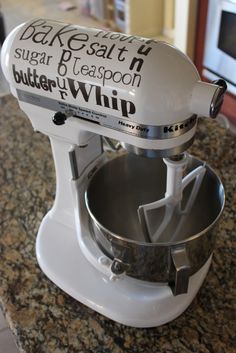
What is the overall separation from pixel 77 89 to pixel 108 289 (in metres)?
0.32

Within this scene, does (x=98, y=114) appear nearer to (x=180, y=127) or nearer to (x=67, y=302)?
(x=180, y=127)

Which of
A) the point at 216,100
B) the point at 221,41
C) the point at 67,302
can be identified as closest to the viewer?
the point at 216,100

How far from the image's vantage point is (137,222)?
0.76m

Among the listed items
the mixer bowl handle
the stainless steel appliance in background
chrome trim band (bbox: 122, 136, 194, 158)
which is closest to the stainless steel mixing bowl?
the mixer bowl handle

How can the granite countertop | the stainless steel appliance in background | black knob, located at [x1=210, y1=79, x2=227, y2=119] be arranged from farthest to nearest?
1. the stainless steel appliance in background
2. the granite countertop
3. black knob, located at [x1=210, y1=79, x2=227, y2=119]

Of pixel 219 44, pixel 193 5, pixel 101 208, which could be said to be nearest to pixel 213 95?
pixel 101 208

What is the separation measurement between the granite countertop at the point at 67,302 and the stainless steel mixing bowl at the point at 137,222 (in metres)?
0.06

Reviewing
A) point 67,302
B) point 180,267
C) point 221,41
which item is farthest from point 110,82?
point 221,41

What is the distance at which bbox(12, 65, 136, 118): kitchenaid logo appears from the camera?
19.2 inches

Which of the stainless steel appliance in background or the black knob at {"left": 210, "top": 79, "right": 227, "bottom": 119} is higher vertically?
the black knob at {"left": 210, "top": 79, "right": 227, "bottom": 119}

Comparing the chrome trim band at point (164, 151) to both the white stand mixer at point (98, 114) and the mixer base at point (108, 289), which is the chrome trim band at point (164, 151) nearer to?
the white stand mixer at point (98, 114)

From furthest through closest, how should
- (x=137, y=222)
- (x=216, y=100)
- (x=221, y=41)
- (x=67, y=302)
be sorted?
(x=221, y=41)
(x=137, y=222)
(x=67, y=302)
(x=216, y=100)

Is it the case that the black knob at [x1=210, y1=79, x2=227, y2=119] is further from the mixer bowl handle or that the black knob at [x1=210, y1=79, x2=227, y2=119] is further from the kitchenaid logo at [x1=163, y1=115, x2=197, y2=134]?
the mixer bowl handle

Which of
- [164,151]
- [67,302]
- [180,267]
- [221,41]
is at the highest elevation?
[164,151]
